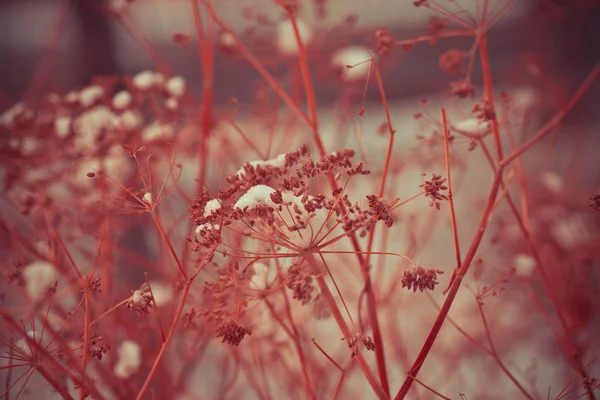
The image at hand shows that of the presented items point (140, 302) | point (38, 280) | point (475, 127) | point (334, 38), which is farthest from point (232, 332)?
point (334, 38)

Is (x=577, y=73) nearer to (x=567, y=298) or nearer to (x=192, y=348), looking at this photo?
(x=567, y=298)

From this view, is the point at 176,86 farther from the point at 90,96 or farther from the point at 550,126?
the point at 550,126

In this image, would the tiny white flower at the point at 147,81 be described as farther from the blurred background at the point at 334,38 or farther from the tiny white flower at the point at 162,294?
the blurred background at the point at 334,38

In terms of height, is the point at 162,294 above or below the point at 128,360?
above

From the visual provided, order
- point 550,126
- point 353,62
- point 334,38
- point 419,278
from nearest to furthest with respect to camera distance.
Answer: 1. point 419,278
2. point 550,126
3. point 353,62
4. point 334,38

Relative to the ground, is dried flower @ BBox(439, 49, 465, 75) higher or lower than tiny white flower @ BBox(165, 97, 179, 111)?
higher

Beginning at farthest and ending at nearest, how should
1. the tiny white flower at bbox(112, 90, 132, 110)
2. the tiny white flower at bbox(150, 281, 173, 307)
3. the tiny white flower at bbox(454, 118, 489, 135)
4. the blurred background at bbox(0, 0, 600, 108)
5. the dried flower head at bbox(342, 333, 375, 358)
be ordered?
the blurred background at bbox(0, 0, 600, 108)
the tiny white flower at bbox(150, 281, 173, 307)
the tiny white flower at bbox(112, 90, 132, 110)
the tiny white flower at bbox(454, 118, 489, 135)
the dried flower head at bbox(342, 333, 375, 358)

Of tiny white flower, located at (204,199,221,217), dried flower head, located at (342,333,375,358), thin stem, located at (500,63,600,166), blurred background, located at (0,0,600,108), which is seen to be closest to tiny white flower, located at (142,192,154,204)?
tiny white flower, located at (204,199,221,217)

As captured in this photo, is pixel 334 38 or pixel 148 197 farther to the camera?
pixel 334 38

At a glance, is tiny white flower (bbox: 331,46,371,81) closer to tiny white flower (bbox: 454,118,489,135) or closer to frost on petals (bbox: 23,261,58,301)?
tiny white flower (bbox: 454,118,489,135)

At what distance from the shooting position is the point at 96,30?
1065 mm

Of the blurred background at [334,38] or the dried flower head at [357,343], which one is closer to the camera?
the dried flower head at [357,343]

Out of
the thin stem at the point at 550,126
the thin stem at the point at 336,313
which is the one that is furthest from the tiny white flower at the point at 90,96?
the thin stem at the point at 550,126

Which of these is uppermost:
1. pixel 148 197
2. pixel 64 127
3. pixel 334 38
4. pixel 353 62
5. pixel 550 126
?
pixel 334 38
